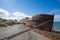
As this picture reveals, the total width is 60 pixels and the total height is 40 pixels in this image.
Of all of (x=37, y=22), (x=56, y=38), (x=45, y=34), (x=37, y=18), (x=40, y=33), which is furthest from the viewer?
(x=40, y=33)

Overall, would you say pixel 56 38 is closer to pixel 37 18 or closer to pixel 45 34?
pixel 45 34

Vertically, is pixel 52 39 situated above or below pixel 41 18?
below

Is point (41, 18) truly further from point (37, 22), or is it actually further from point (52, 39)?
point (52, 39)

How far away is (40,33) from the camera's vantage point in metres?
7.04

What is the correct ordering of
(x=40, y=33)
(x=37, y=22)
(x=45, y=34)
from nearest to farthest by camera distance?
(x=37, y=22) < (x=45, y=34) < (x=40, y=33)

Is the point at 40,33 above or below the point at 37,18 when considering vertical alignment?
below

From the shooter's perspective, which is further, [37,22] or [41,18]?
[41,18]

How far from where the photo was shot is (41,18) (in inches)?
221

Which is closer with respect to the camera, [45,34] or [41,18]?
[41,18]

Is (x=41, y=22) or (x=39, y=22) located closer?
(x=39, y=22)

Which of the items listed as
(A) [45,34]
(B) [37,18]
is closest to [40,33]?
(A) [45,34]

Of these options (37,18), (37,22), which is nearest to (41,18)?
(37,18)

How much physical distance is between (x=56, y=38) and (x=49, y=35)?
20.5 inches

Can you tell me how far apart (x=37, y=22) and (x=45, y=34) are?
1929mm
